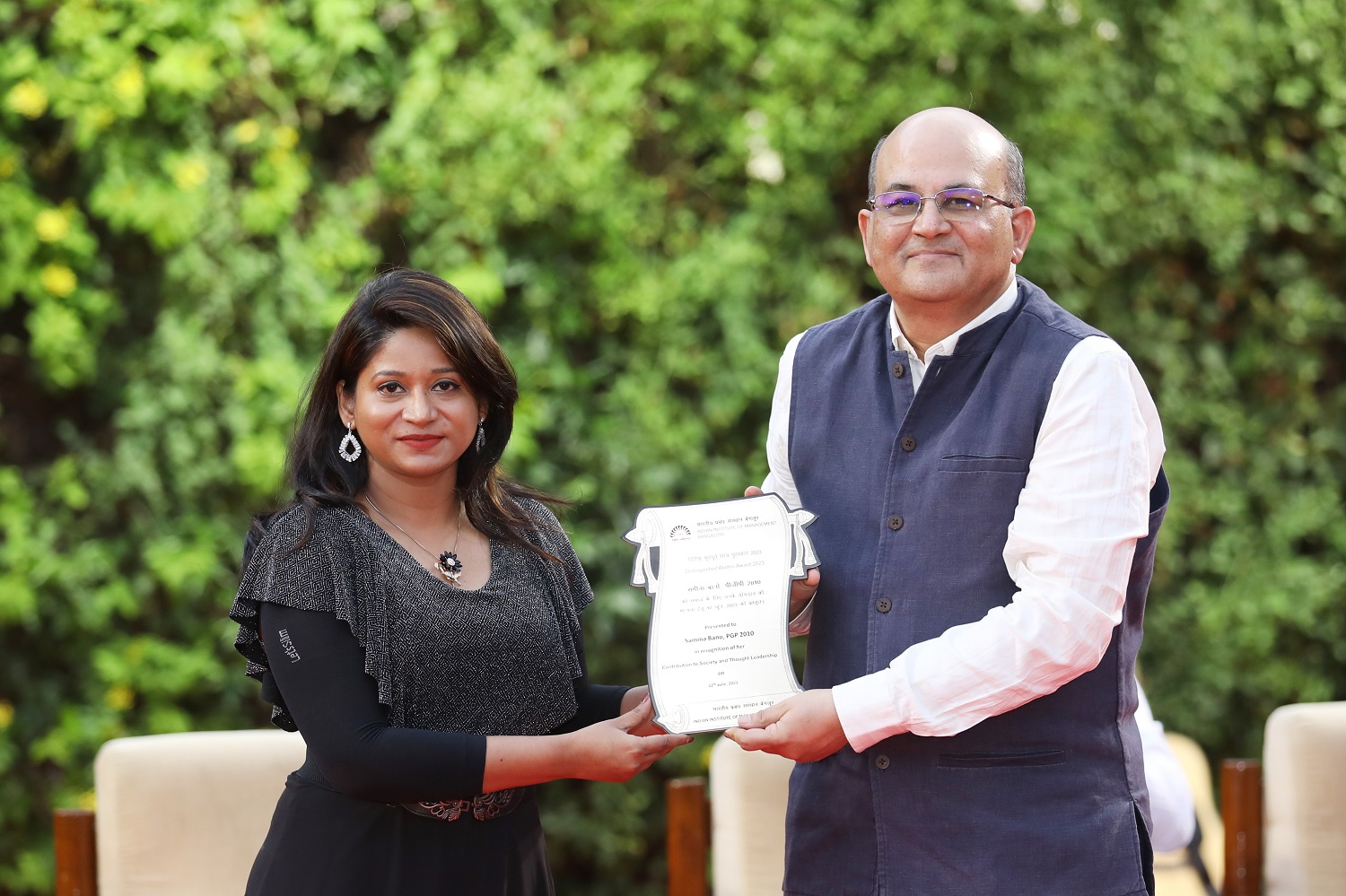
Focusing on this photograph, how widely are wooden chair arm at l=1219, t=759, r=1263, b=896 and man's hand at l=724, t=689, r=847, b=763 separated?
151cm

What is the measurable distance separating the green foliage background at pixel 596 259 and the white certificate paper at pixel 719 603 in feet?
5.21

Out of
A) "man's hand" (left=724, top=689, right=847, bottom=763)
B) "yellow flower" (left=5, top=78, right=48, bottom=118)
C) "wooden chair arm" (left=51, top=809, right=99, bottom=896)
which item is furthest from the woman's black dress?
"yellow flower" (left=5, top=78, right=48, bottom=118)

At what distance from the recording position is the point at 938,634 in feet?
6.28

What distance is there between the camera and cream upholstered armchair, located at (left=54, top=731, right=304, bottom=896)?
102 inches

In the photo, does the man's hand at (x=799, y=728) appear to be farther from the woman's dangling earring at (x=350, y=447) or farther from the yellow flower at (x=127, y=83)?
the yellow flower at (x=127, y=83)

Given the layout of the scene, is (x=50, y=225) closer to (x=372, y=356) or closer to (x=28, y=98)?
(x=28, y=98)

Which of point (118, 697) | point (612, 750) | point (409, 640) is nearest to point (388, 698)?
point (409, 640)

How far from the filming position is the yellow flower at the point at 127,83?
128 inches

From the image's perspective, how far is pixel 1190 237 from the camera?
4.31m

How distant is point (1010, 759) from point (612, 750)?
58 centimetres

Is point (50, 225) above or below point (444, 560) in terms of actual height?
above

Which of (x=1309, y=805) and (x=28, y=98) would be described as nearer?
(x=1309, y=805)

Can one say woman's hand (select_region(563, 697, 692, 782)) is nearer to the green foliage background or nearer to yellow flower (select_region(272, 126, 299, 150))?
the green foliage background

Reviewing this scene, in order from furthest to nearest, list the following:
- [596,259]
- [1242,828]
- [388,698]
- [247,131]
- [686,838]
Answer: [596,259] → [247,131] → [1242,828] → [686,838] → [388,698]
